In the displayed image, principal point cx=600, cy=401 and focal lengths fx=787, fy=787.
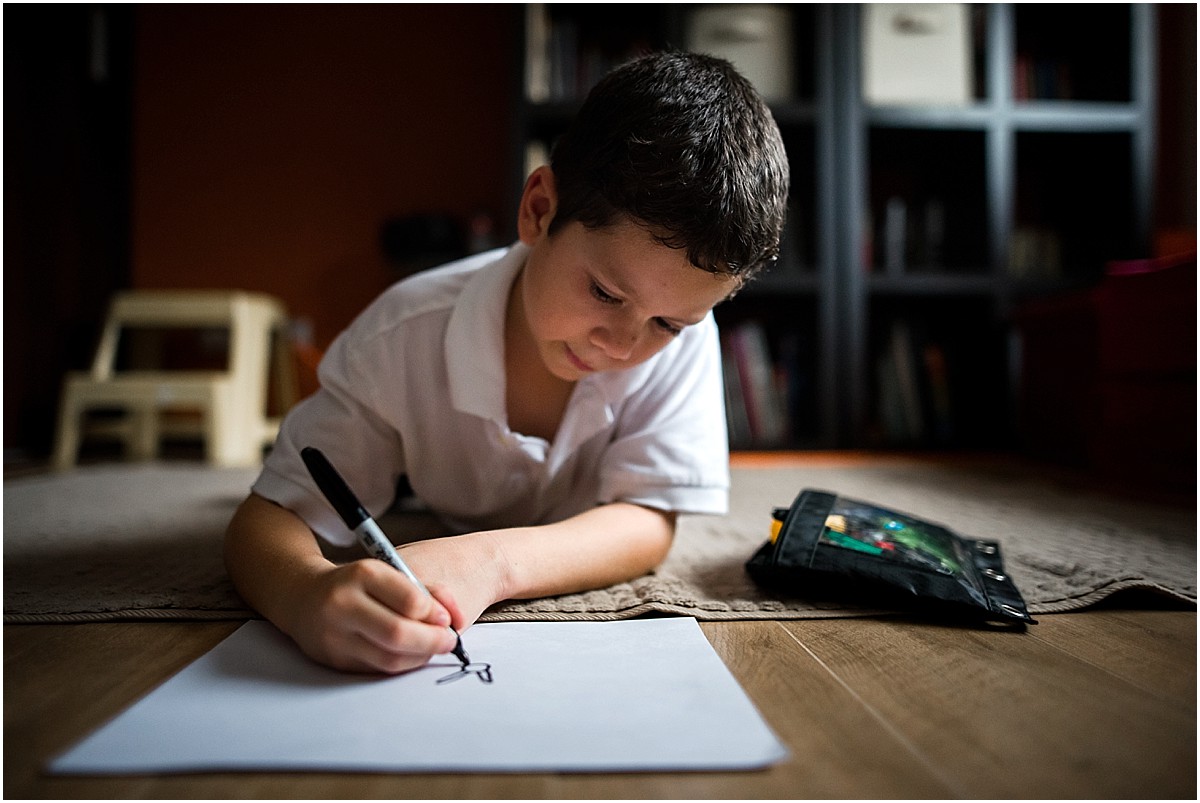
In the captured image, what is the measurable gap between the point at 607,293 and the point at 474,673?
0.29 metres

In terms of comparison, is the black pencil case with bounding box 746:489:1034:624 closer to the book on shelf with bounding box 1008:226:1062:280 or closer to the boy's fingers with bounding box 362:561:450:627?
the boy's fingers with bounding box 362:561:450:627

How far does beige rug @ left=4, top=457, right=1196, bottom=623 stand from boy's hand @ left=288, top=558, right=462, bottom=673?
13 centimetres

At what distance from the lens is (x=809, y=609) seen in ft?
2.03

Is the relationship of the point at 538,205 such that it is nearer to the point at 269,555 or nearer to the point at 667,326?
the point at 667,326

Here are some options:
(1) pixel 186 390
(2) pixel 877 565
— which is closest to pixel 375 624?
(2) pixel 877 565

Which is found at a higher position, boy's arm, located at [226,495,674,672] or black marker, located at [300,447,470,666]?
black marker, located at [300,447,470,666]

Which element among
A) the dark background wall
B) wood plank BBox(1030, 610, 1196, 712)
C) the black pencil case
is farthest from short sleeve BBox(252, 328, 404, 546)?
the dark background wall

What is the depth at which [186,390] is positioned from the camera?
2061mm

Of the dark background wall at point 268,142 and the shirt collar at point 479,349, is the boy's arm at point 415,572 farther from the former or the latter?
the dark background wall at point 268,142

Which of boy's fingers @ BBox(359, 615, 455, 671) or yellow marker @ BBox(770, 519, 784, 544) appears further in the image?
yellow marker @ BBox(770, 519, 784, 544)

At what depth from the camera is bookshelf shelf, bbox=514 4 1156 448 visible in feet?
6.63

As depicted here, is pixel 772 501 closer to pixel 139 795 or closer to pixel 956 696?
pixel 956 696


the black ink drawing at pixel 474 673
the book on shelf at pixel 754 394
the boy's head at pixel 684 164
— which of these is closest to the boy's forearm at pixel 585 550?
the black ink drawing at pixel 474 673

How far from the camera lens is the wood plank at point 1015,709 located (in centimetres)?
35
